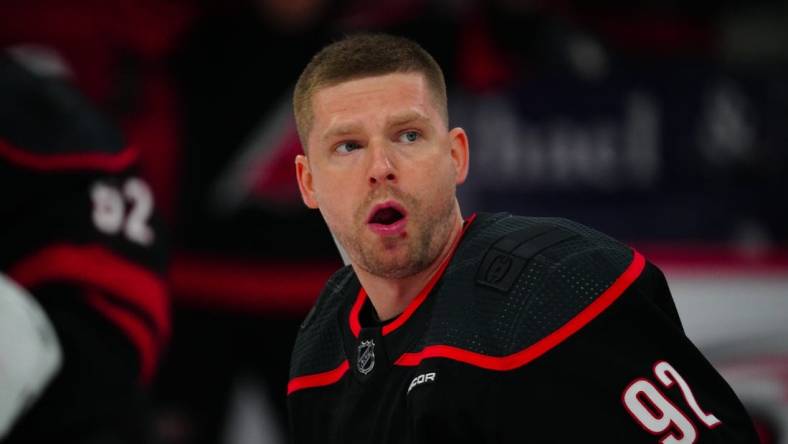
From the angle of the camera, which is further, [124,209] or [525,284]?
[124,209]

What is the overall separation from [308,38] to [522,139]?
2.47ft

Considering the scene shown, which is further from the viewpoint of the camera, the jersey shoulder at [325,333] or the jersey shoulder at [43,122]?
the jersey shoulder at [43,122]

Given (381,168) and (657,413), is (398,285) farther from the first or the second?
(657,413)

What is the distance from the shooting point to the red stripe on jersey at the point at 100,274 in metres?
2.42

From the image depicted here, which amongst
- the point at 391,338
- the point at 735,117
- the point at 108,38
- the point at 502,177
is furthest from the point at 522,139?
the point at 391,338

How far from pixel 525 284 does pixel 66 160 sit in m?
1.09

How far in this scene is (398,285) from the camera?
196 centimetres

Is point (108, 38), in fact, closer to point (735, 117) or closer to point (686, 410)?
point (735, 117)

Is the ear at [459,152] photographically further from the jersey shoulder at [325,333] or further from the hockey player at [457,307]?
the jersey shoulder at [325,333]

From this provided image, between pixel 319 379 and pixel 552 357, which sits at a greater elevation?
pixel 552 357

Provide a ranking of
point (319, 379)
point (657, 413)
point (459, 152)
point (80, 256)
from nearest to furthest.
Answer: point (657, 413) → point (459, 152) → point (319, 379) → point (80, 256)

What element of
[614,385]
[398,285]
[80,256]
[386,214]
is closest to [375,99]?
[386,214]

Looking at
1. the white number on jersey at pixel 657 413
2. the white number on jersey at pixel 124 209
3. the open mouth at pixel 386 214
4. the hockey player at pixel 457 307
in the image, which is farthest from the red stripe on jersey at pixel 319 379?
the white number on jersey at pixel 124 209

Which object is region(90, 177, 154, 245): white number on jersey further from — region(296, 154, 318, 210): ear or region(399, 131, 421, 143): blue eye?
region(399, 131, 421, 143): blue eye
